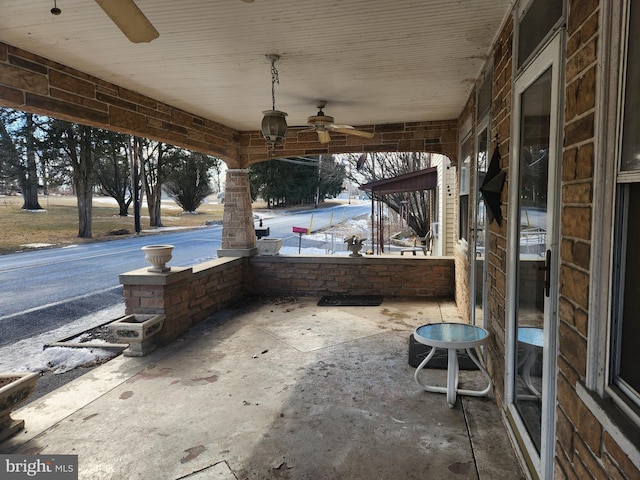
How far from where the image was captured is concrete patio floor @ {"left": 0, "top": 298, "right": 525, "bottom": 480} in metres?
2.33

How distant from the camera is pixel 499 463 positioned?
2.30 meters

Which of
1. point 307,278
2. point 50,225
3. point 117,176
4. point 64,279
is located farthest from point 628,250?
point 117,176

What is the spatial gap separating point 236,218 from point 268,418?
4.17m

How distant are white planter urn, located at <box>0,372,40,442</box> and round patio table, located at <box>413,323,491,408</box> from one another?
255 cm

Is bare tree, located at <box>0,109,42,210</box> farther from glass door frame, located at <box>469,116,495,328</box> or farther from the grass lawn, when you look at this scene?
glass door frame, located at <box>469,116,495,328</box>

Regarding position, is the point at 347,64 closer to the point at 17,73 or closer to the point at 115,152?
the point at 17,73

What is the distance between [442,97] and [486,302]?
2.47 meters

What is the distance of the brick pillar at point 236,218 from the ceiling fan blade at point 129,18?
4741mm

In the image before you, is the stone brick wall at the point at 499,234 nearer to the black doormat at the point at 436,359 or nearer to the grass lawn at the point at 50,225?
the black doormat at the point at 436,359

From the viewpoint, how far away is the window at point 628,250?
3.55 feet

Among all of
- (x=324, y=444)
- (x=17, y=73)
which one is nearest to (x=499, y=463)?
(x=324, y=444)

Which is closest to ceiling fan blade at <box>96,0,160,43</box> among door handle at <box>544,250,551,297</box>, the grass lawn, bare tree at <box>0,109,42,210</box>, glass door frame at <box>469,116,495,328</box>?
door handle at <box>544,250,551,297</box>
